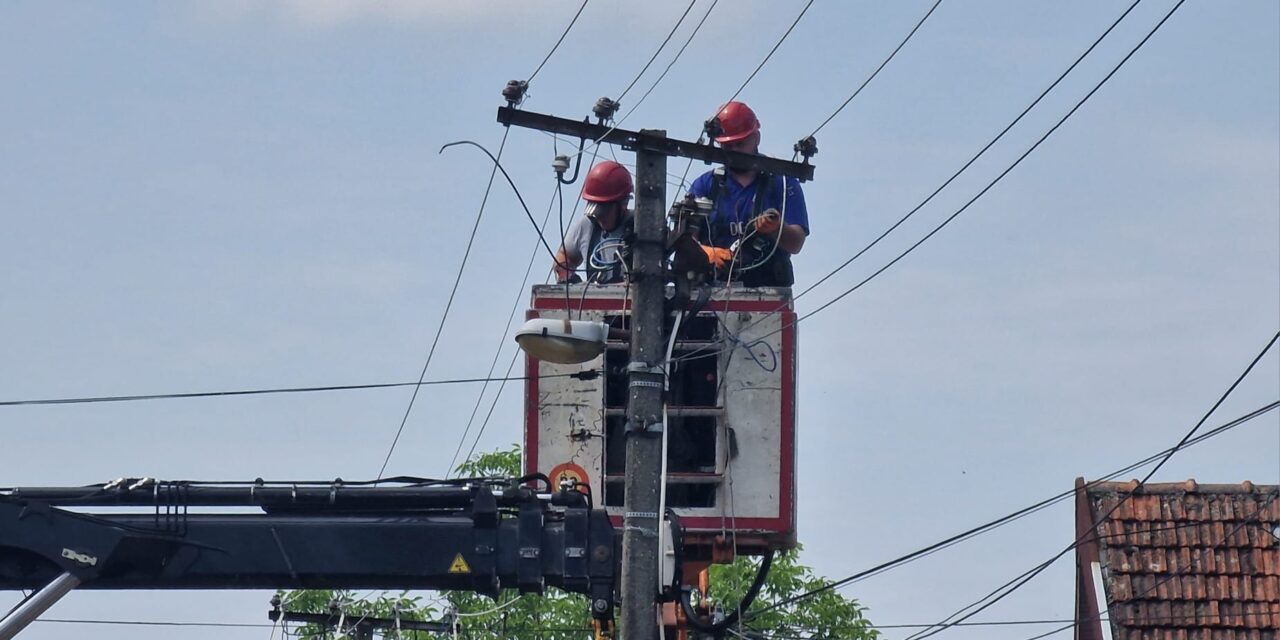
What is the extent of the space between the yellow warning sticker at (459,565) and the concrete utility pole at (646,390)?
119 centimetres

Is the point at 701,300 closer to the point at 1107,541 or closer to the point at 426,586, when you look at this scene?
the point at 426,586

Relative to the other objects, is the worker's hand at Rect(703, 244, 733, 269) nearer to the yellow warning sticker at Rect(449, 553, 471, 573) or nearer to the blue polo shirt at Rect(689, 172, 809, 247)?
the blue polo shirt at Rect(689, 172, 809, 247)

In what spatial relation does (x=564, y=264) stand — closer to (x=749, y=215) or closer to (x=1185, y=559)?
(x=749, y=215)

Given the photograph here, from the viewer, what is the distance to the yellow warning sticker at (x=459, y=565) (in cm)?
1051

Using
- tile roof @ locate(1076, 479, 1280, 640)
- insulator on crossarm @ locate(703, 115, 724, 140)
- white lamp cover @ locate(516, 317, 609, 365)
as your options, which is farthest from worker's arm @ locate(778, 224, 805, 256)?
tile roof @ locate(1076, 479, 1280, 640)

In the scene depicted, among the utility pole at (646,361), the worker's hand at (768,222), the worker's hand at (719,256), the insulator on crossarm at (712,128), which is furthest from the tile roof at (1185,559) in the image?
the utility pole at (646,361)

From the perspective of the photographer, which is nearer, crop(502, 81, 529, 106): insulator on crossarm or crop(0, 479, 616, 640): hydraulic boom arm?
crop(0, 479, 616, 640): hydraulic boom arm

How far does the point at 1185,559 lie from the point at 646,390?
6.12 m

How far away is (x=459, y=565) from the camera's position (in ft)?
34.5

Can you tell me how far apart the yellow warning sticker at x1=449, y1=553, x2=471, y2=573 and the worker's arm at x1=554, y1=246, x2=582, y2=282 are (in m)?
3.13

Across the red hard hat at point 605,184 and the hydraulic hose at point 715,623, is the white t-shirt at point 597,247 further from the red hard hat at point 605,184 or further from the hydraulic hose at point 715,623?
the hydraulic hose at point 715,623

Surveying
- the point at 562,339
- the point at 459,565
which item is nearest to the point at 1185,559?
the point at 562,339

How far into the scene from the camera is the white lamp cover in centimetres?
1158

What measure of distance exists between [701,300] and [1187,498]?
19.8 ft
